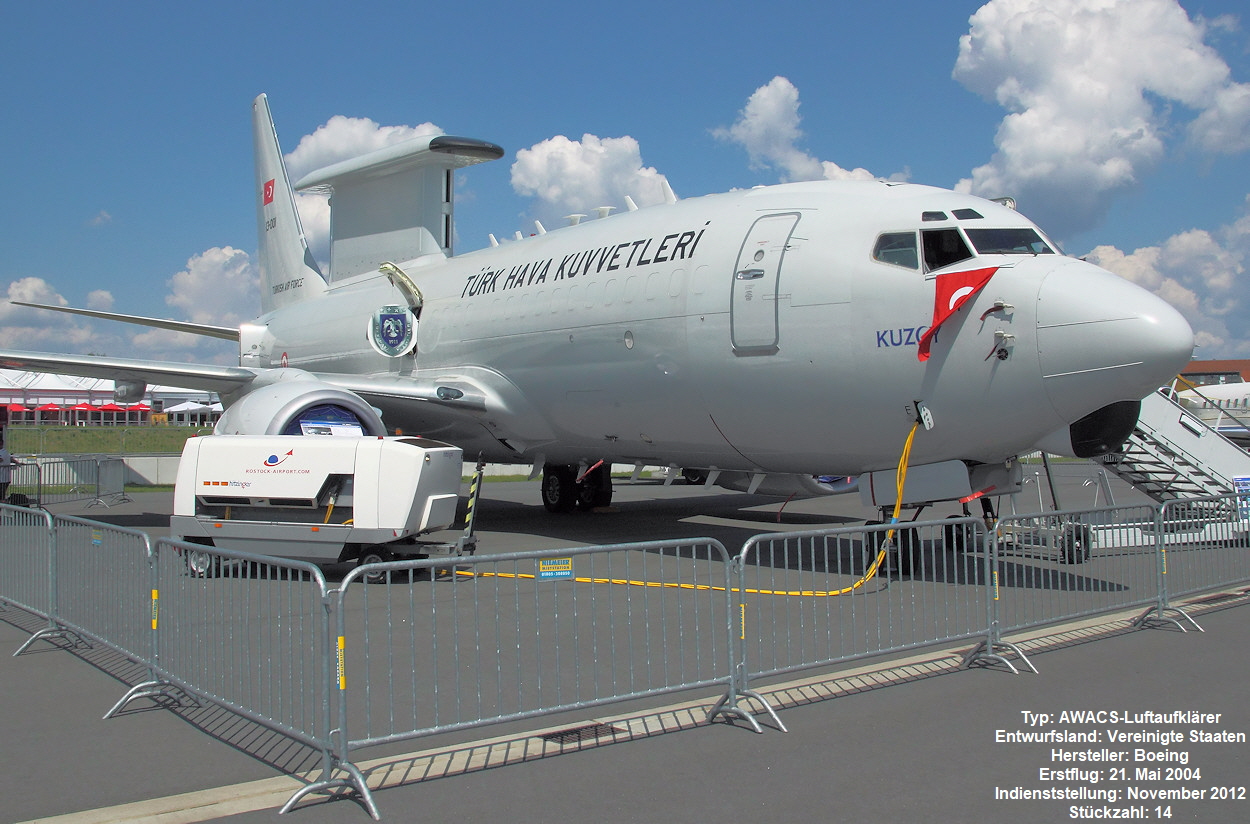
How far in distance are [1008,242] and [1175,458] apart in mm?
5475

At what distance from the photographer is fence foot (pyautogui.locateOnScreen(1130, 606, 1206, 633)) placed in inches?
291

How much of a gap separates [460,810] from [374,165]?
50.1 feet

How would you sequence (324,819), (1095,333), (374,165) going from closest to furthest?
(324,819), (1095,333), (374,165)

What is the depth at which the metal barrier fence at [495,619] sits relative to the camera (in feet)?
16.5

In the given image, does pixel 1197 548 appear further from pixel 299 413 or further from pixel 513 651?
pixel 299 413

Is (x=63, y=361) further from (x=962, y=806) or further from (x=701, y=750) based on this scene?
(x=962, y=806)

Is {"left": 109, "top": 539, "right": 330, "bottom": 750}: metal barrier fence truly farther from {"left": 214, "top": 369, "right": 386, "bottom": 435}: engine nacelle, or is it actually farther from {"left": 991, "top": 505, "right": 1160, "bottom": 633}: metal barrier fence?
{"left": 214, "top": 369, "right": 386, "bottom": 435}: engine nacelle

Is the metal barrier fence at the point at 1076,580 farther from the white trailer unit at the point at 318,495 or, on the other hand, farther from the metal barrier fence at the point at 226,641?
the white trailer unit at the point at 318,495

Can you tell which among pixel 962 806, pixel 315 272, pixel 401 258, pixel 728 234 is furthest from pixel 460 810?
pixel 315 272

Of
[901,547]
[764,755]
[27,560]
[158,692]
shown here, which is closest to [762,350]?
[901,547]

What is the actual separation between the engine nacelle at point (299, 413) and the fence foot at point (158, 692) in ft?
18.6

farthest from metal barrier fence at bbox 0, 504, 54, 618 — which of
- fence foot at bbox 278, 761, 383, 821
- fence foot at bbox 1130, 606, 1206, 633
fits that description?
fence foot at bbox 1130, 606, 1206, 633

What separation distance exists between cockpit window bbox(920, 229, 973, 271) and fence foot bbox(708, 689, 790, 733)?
4.86 m

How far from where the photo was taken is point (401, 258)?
17.5m
